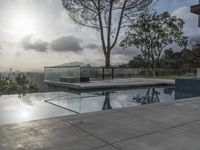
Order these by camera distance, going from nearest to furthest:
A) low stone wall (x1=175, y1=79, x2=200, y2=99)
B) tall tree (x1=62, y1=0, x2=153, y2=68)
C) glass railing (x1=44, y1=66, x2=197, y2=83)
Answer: low stone wall (x1=175, y1=79, x2=200, y2=99) < glass railing (x1=44, y1=66, x2=197, y2=83) < tall tree (x1=62, y1=0, x2=153, y2=68)

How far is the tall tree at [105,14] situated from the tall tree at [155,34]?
3.91 m

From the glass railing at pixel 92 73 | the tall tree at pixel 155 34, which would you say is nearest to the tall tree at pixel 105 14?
the glass railing at pixel 92 73

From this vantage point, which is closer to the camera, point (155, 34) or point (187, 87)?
point (187, 87)

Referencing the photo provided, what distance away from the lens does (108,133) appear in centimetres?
277

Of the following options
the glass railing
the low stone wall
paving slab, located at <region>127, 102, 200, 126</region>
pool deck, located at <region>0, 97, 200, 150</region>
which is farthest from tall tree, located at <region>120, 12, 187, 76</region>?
pool deck, located at <region>0, 97, 200, 150</region>

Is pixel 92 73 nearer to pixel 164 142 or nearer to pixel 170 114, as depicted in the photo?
pixel 170 114

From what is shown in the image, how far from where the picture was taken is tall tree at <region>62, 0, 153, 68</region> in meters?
17.5

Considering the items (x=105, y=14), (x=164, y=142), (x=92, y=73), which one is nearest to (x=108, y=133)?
(x=164, y=142)

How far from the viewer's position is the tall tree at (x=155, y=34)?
22.4m

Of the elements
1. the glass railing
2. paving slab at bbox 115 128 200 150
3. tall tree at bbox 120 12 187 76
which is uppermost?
tall tree at bbox 120 12 187 76

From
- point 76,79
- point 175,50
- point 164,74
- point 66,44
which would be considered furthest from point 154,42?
point 76,79

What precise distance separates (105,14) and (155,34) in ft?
24.4

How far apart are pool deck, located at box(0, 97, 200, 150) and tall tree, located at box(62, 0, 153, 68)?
1387cm

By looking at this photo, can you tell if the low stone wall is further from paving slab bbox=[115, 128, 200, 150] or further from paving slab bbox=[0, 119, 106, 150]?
paving slab bbox=[0, 119, 106, 150]
